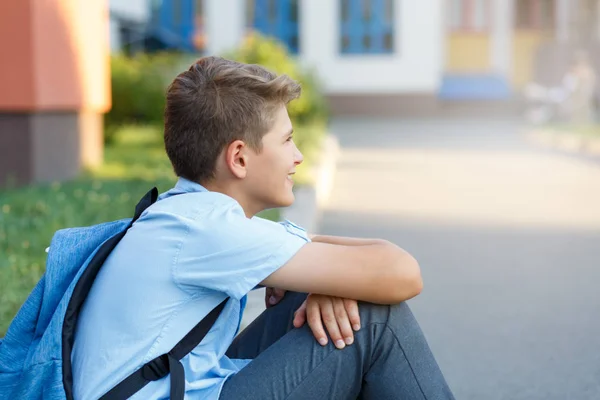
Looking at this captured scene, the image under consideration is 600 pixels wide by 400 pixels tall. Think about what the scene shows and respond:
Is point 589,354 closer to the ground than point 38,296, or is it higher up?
closer to the ground

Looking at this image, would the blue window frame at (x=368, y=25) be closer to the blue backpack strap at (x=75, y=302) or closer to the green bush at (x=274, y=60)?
the green bush at (x=274, y=60)

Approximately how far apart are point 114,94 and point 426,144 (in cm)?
647

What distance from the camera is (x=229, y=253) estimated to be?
2.51 meters

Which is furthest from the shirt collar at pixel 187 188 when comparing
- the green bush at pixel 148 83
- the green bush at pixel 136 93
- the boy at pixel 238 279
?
the green bush at pixel 136 93

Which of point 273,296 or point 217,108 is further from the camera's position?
point 273,296

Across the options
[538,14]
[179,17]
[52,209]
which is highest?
[538,14]

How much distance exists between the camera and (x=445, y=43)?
131 ft

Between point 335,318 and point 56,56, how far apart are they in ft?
28.3

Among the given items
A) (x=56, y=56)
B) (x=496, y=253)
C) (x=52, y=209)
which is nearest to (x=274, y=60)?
(x=56, y=56)

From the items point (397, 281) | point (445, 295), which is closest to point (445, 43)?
point (445, 295)

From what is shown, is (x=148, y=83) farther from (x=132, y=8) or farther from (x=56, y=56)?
(x=132, y=8)

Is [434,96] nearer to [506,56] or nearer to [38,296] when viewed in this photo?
[506,56]

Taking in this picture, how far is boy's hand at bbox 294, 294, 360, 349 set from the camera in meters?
2.63

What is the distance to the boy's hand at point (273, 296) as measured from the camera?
3.09 metres
